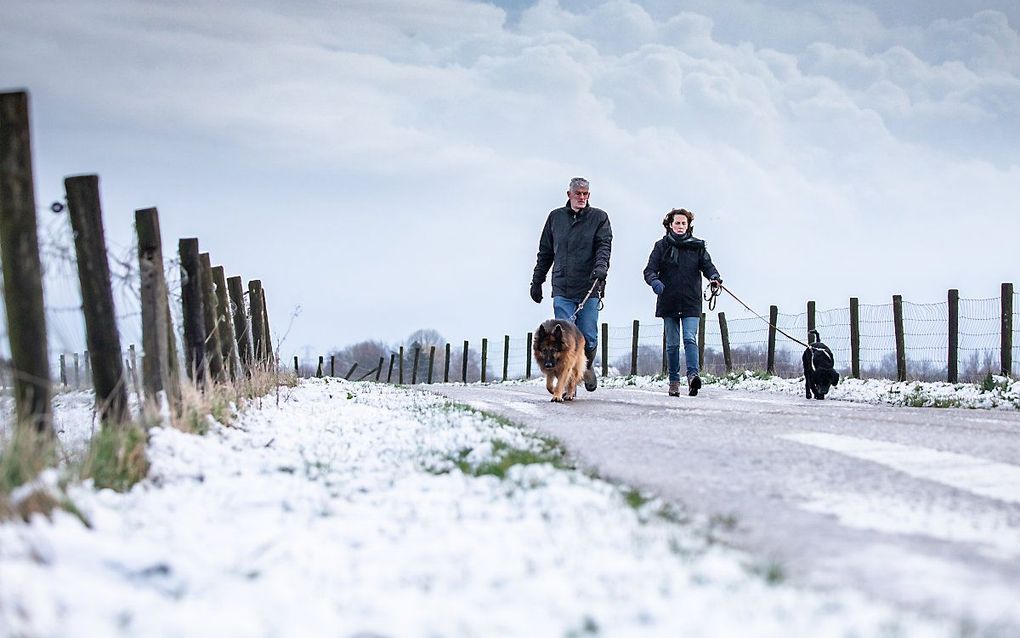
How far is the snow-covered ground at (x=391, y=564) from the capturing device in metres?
2.72

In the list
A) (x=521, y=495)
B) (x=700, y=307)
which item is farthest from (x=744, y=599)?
(x=700, y=307)

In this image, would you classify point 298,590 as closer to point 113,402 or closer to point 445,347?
point 113,402

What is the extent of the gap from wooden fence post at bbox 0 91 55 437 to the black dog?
11.2 metres

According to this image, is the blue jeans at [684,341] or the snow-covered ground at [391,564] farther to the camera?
the blue jeans at [684,341]

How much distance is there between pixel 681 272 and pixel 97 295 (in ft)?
29.4

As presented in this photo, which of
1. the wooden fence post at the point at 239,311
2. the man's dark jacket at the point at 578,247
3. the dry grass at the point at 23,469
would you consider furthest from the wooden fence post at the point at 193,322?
the man's dark jacket at the point at 578,247

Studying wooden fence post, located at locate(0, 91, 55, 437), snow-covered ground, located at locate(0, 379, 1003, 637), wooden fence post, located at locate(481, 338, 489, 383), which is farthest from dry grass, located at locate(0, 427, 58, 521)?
wooden fence post, located at locate(481, 338, 489, 383)

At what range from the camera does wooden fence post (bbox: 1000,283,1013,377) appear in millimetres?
17531

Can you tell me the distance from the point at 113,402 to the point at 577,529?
11.8 ft

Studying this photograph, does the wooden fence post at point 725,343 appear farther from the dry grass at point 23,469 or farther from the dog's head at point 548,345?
the dry grass at point 23,469

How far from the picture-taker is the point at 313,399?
464 inches

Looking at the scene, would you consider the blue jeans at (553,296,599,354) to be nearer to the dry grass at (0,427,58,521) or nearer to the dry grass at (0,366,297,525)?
the dry grass at (0,366,297,525)

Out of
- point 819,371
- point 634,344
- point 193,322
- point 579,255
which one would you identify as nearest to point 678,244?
point 579,255

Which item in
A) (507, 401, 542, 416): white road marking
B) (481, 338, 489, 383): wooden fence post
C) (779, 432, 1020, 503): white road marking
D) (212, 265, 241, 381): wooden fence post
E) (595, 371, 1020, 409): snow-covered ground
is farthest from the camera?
(481, 338, 489, 383): wooden fence post
